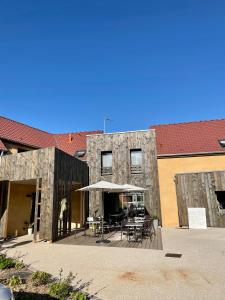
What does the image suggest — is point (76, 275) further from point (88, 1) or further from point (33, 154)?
point (88, 1)

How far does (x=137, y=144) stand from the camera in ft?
55.5

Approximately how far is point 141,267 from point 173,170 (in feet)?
36.4

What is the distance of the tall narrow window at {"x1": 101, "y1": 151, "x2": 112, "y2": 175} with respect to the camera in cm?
1723

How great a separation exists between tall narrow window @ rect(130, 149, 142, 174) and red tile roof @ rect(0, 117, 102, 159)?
5.10 m

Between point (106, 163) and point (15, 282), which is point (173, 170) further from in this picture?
point (15, 282)

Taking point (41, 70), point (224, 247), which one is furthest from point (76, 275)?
point (41, 70)

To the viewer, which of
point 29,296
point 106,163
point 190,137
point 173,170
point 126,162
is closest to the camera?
point 29,296

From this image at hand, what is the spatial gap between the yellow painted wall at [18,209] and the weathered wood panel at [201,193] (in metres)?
9.68

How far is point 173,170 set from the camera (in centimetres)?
1652

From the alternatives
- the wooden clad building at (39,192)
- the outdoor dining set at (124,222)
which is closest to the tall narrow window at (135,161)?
the outdoor dining set at (124,222)

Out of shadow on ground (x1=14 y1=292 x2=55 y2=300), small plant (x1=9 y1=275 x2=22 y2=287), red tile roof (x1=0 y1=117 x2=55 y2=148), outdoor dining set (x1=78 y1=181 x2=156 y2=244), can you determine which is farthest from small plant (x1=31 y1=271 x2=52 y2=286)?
red tile roof (x1=0 y1=117 x2=55 y2=148)

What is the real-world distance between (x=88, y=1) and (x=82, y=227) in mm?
12140

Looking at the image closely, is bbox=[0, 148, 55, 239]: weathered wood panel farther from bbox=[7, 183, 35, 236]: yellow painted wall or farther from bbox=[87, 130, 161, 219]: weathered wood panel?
bbox=[87, 130, 161, 219]: weathered wood panel

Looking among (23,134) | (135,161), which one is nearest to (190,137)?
(135,161)
